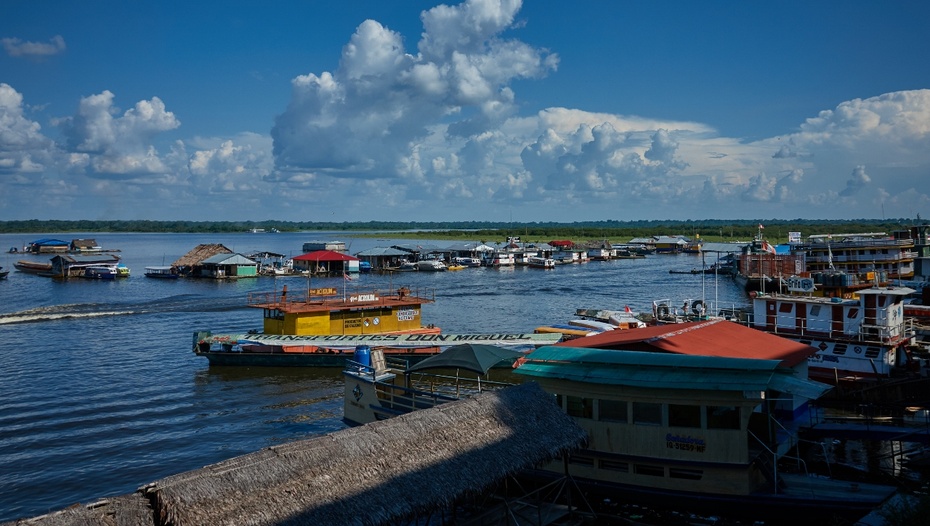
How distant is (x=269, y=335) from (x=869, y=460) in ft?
98.9

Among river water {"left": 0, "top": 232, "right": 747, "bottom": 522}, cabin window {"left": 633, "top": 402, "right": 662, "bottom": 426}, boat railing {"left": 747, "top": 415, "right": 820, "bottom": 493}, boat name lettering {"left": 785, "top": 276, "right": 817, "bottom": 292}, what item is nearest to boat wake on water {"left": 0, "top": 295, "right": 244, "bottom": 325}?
river water {"left": 0, "top": 232, "right": 747, "bottom": 522}

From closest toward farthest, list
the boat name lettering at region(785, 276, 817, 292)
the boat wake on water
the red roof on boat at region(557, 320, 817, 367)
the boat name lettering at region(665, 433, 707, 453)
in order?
the boat name lettering at region(665, 433, 707, 453), the red roof on boat at region(557, 320, 817, 367), the boat name lettering at region(785, 276, 817, 292), the boat wake on water

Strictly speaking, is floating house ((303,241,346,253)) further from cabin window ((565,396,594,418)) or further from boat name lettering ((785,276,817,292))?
cabin window ((565,396,594,418))

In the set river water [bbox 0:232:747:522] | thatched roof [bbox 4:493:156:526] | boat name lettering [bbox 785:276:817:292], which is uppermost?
boat name lettering [bbox 785:276:817:292]

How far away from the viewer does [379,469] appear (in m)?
12.3

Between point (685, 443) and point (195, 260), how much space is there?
95609 mm

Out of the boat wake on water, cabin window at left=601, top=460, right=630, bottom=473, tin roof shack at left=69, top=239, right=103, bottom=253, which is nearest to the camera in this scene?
cabin window at left=601, top=460, right=630, bottom=473

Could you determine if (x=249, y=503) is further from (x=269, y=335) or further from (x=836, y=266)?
(x=836, y=266)

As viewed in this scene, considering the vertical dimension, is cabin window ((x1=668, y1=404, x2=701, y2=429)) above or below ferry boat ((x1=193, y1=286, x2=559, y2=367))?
above

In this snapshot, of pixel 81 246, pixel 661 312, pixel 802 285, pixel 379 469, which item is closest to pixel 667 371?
pixel 379 469

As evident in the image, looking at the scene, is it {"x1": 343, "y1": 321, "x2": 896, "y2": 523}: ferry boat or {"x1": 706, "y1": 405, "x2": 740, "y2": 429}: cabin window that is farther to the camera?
{"x1": 706, "y1": 405, "x2": 740, "y2": 429}: cabin window

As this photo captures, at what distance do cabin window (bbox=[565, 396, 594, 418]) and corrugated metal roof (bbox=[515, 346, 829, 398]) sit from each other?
70cm

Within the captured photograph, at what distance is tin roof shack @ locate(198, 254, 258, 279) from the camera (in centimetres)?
9631

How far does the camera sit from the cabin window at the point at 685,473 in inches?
649
